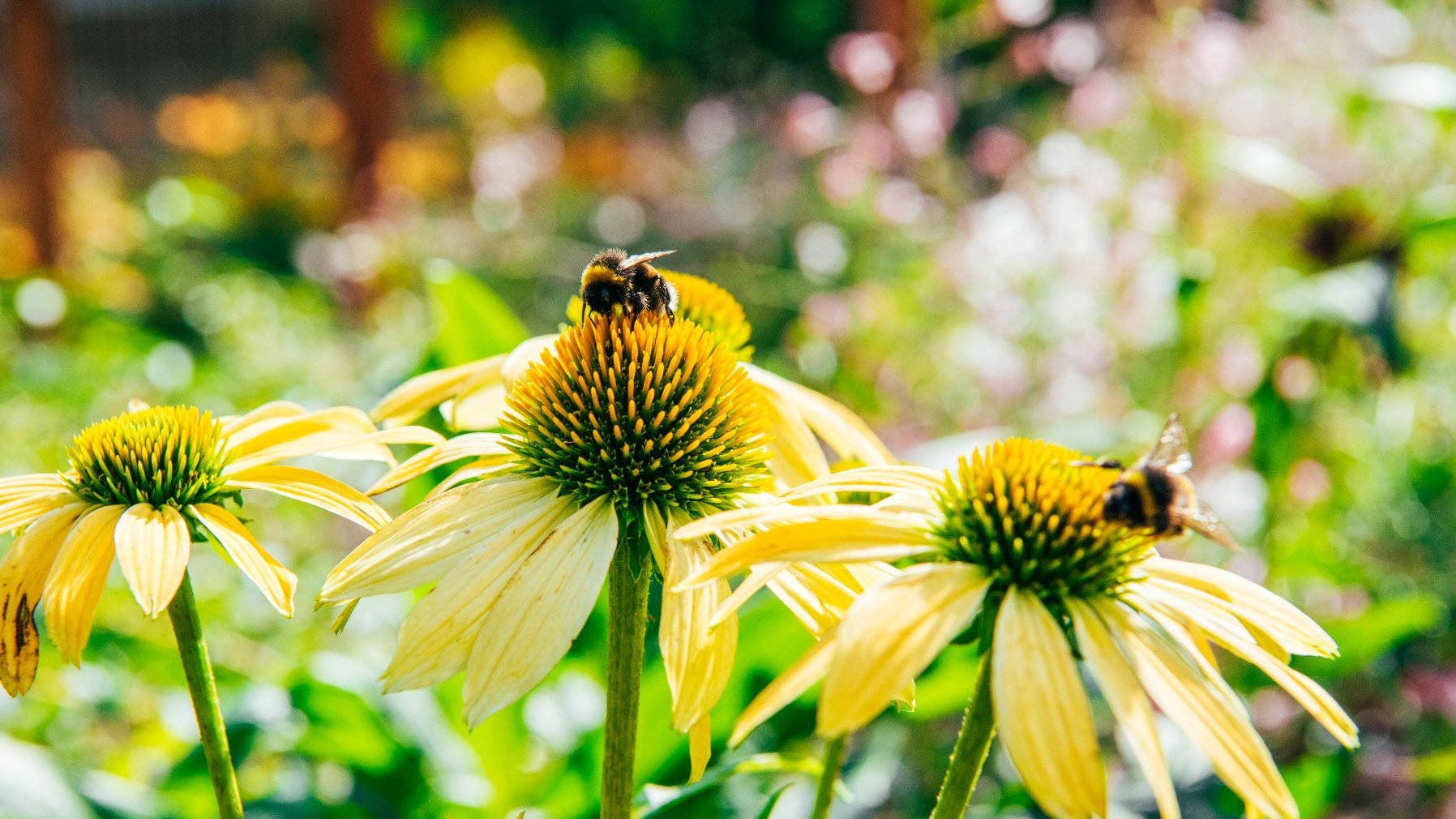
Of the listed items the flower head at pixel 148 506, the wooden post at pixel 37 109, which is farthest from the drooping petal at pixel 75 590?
the wooden post at pixel 37 109

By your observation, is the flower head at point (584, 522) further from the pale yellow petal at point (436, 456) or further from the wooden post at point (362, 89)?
the wooden post at point (362, 89)

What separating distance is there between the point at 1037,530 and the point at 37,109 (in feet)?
15.1

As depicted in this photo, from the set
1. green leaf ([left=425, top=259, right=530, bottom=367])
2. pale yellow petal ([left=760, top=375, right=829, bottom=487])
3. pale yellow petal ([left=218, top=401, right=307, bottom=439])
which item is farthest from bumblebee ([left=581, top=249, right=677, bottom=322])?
green leaf ([left=425, top=259, right=530, bottom=367])

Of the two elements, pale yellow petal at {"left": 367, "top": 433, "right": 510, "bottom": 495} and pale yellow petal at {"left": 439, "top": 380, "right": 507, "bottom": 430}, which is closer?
pale yellow petal at {"left": 367, "top": 433, "right": 510, "bottom": 495}

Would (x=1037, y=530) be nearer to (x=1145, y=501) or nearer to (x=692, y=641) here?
(x=1145, y=501)

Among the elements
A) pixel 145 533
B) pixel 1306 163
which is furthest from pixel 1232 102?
pixel 145 533

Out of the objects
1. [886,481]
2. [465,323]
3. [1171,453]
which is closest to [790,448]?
[886,481]

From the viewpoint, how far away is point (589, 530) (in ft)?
2.11

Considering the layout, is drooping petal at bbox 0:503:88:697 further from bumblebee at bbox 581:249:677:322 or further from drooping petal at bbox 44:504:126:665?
bumblebee at bbox 581:249:677:322

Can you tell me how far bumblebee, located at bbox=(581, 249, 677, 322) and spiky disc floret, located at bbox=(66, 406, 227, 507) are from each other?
0.27 m

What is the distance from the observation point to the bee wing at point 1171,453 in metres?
0.66

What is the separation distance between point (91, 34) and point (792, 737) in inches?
311

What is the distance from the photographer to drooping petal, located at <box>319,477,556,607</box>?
0.58m

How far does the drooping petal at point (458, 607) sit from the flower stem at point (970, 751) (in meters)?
0.25
